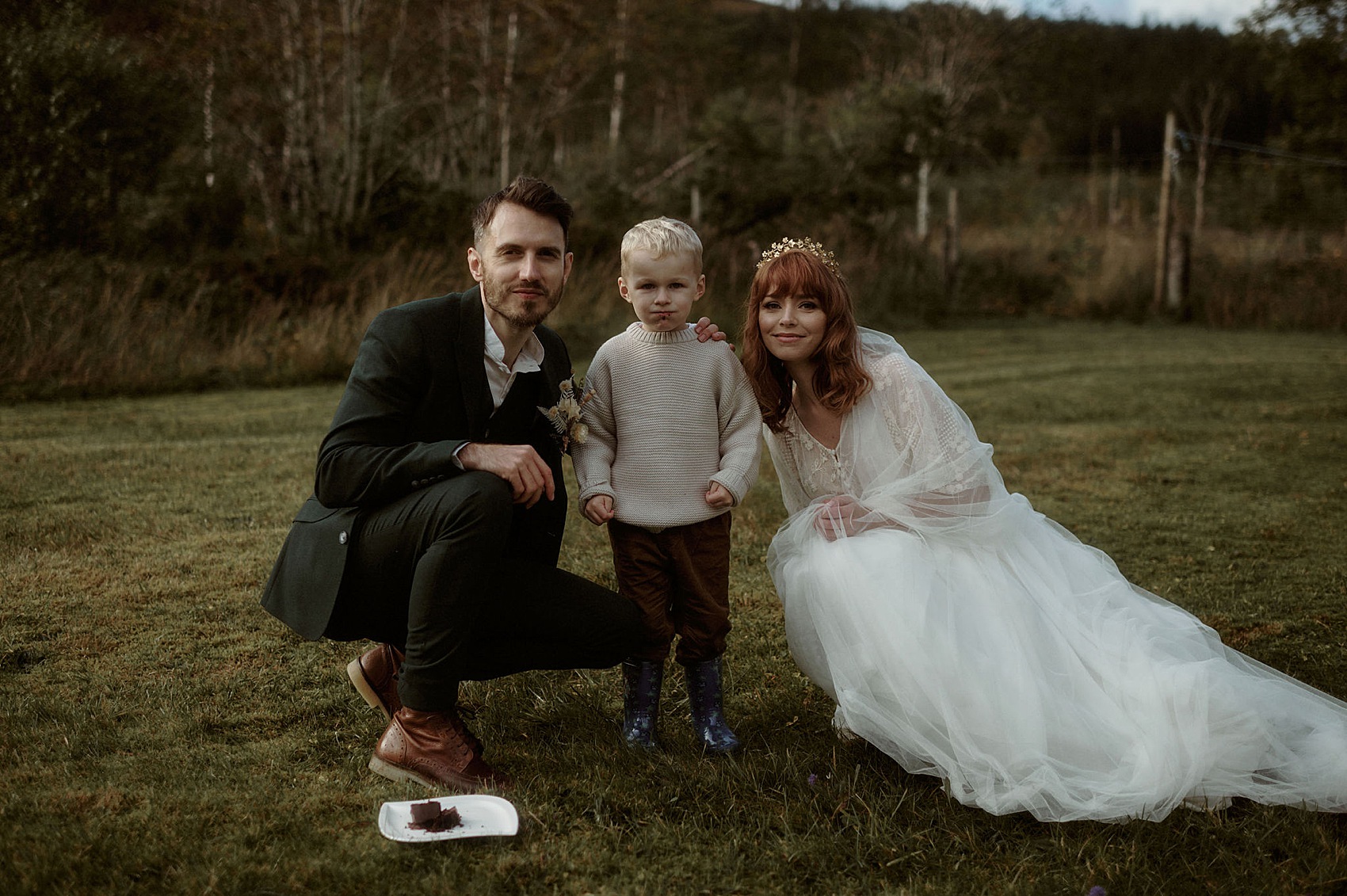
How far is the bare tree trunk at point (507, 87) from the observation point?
693 inches

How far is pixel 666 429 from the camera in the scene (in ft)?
9.87

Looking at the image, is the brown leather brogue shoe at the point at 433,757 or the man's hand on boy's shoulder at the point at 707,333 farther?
the man's hand on boy's shoulder at the point at 707,333

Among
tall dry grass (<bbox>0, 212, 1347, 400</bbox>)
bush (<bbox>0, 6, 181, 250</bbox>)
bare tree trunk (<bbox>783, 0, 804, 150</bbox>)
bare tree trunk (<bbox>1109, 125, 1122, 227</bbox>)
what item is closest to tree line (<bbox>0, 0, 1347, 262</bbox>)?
bush (<bbox>0, 6, 181, 250</bbox>)

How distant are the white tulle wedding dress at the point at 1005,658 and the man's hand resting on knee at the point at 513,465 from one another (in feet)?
2.52

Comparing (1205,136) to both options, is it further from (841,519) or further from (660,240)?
(660,240)

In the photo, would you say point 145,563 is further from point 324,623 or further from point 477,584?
point 477,584

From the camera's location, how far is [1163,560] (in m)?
4.93

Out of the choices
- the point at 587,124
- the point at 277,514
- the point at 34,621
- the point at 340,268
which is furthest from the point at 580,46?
the point at 34,621

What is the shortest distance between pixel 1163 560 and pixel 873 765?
2.72m

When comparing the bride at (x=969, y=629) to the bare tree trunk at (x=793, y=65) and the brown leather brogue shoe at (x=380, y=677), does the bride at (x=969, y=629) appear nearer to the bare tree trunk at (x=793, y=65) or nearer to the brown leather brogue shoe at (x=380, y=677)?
the brown leather brogue shoe at (x=380, y=677)

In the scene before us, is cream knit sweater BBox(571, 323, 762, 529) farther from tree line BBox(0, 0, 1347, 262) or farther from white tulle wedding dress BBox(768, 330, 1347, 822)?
tree line BBox(0, 0, 1347, 262)

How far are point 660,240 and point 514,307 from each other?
436 mm

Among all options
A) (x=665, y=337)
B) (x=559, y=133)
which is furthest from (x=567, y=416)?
(x=559, y=133)

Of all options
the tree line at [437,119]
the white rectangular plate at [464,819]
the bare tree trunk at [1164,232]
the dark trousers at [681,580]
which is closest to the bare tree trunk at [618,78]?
the tree line at [437,119]
